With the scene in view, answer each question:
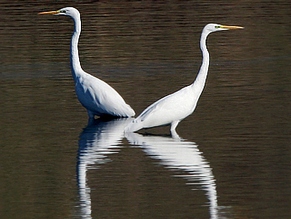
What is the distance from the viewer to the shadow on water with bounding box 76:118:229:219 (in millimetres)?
10055

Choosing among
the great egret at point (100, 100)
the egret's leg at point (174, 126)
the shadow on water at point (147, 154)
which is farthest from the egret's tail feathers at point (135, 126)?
the great egret at point (100, 100)

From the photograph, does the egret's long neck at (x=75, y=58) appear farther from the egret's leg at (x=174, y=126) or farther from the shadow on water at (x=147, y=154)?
the egret's leg at (x=174, y=126)

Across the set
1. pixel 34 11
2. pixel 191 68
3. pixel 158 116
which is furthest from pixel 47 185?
pixel 34 11

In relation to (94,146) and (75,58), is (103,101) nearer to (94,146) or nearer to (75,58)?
(75,58)

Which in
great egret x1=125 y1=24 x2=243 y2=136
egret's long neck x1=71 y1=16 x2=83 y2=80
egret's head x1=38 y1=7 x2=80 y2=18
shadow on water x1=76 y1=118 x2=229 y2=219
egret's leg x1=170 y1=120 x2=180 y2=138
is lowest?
shadow on water x1=76 y1=118 x2=229 y2=219

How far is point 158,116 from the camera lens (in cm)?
1318

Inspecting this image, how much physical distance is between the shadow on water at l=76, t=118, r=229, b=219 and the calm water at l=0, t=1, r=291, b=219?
0.01 m

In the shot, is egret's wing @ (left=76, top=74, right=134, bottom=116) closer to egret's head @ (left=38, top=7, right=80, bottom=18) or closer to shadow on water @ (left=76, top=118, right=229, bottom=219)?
shadow on water @ (left=76, top=118, right=229, bottom=219)

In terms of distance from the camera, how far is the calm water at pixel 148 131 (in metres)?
9.95

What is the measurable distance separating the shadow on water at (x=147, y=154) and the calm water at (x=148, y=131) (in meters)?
0.01

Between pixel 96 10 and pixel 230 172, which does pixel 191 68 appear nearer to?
pixel 230 172

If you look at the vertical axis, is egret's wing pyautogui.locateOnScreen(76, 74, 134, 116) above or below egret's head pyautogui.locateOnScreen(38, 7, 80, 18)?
below

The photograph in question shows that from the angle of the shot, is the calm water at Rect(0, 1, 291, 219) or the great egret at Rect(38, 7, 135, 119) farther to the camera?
the great egret at Rect(38, 7, 135, 119)

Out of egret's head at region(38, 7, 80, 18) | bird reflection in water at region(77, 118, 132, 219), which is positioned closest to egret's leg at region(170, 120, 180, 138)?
bird reflection in water at region(77, 118, 132, 219)
